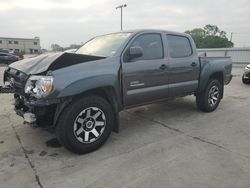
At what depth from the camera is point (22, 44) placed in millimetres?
98688

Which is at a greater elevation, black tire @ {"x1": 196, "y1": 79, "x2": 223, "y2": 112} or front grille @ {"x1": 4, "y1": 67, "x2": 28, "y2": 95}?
front grille @ {"x1": 4, "y1": 67, "x2": 28, "y2": 95}

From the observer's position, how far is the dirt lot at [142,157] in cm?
320

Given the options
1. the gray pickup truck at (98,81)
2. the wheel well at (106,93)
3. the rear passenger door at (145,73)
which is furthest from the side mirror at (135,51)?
the wheel well at (106,93)

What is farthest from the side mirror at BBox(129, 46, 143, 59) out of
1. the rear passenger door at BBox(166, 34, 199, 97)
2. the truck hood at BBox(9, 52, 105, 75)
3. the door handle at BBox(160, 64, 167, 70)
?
the rear passenger door at BBox(166, 34, 199, 97)

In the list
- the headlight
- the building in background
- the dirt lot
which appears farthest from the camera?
the building in background

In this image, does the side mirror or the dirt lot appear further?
the side mirror

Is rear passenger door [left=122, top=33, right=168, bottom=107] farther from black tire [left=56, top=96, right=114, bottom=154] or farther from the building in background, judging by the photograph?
the building in background

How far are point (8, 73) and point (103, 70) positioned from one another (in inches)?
68.7

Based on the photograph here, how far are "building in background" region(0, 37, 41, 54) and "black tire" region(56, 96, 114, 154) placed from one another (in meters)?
94.5

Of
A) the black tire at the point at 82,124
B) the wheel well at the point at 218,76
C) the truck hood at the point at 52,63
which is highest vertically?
the truck hood at the point at 52,63

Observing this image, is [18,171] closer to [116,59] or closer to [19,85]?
[19,85]

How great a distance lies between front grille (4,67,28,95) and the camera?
383cm

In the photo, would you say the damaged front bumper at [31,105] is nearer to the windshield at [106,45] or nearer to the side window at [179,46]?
the windshield at [106,45]

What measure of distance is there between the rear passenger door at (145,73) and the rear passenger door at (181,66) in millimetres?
247
